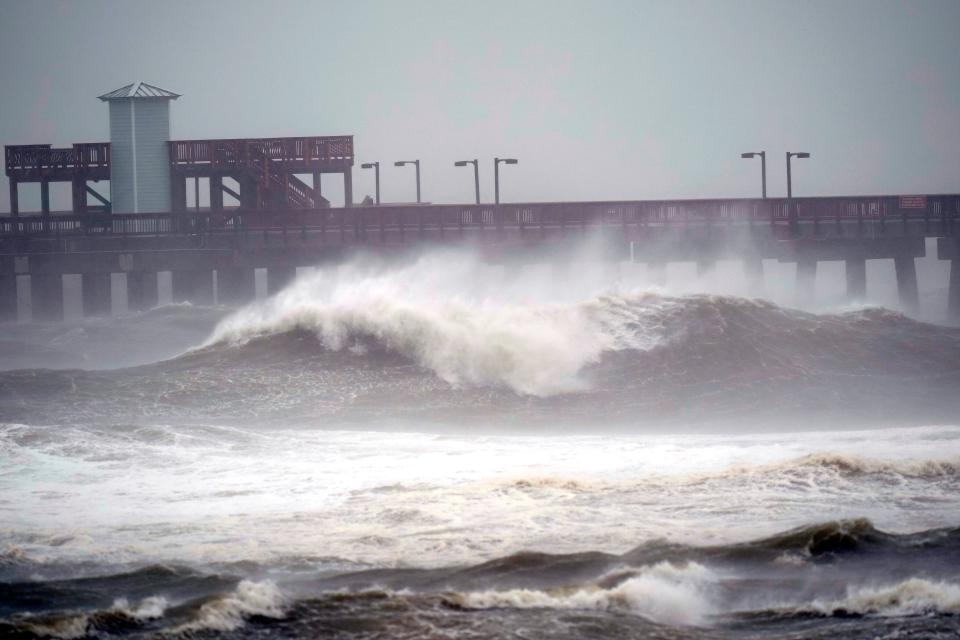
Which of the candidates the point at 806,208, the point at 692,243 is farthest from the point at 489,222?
the point at 806,208

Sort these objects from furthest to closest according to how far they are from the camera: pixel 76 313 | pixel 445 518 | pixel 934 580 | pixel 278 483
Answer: pixel 76 313, pixel 278 483, pixel 445 518, pixel 934 580

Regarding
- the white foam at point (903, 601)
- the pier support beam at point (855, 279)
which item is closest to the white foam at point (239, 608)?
the white foam at point (903, 601)

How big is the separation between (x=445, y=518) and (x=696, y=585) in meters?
3.45

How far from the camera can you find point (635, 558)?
10086 millimetres

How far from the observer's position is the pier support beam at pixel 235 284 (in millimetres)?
43406

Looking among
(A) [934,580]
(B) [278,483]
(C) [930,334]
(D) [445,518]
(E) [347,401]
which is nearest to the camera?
(A) [934,580]

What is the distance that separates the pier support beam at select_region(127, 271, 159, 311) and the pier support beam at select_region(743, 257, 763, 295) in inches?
872

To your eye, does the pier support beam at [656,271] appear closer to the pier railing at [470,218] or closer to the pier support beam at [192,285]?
the pier railing at [470,218]

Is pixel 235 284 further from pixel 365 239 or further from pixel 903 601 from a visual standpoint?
pixel 903 601

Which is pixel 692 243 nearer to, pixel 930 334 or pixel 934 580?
pixel 930 334

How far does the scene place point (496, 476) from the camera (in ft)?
48.0

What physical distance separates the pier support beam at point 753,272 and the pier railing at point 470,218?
58.7 inches

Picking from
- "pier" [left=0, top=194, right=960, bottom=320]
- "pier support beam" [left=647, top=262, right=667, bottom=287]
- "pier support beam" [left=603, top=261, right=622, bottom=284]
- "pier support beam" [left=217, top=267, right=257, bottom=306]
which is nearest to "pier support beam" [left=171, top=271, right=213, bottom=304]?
"pier" [left=0, top=194, right=960, bottom=320]

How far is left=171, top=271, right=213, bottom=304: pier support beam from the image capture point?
44.0 metres
